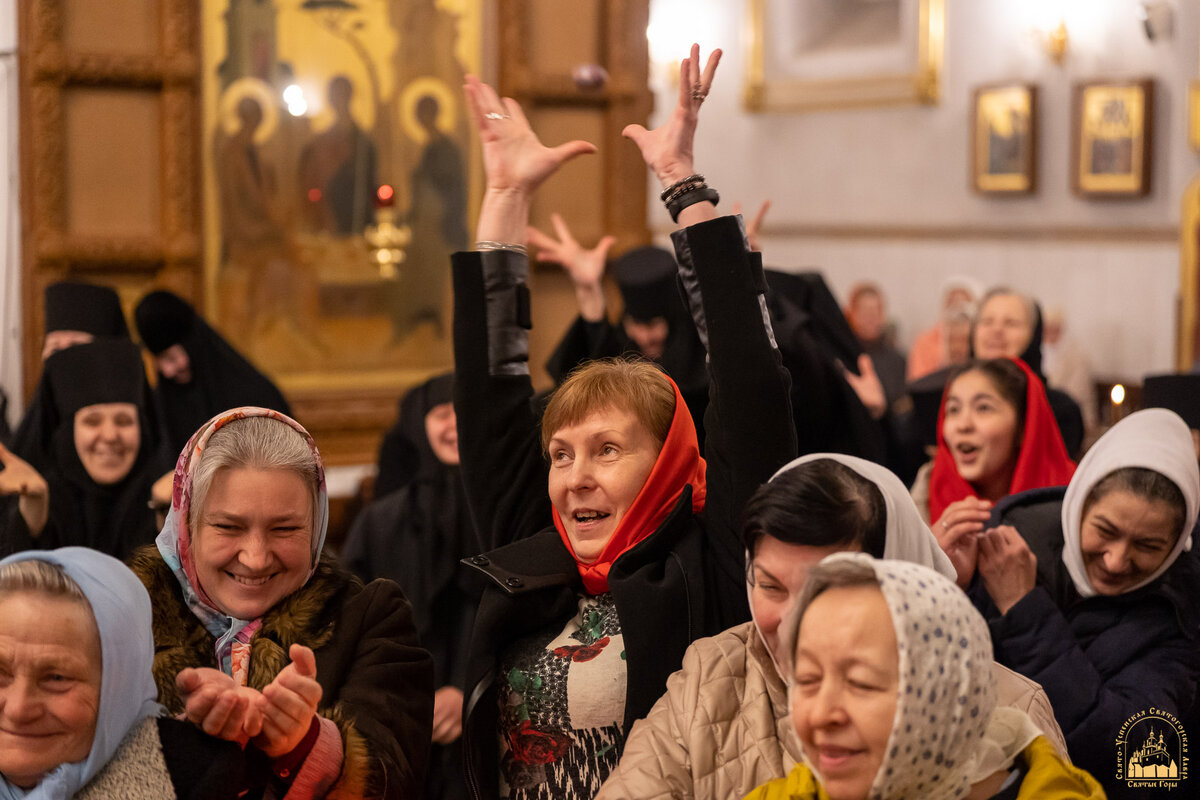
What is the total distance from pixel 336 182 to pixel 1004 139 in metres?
Answer: 7.98

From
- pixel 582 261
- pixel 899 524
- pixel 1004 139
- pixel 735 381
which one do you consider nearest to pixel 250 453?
pixel 735 381

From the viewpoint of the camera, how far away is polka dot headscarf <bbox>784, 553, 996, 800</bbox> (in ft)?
6.10

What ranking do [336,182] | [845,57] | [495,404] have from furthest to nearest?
[845,57] < [336,182] < [495,404]

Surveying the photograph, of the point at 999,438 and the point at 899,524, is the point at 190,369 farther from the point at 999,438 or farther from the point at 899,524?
the point at 899,524

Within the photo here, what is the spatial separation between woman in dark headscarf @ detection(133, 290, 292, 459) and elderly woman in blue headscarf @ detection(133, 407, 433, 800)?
9.28 ft

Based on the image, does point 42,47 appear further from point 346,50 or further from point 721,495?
point 721,495

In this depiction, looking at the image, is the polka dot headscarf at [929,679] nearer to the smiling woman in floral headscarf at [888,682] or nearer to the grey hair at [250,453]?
the smiling woman in floral headscarf at [888,682]

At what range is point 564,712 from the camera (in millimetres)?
2580

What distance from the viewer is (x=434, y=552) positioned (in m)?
4.65

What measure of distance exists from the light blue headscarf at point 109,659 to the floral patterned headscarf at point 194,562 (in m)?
0.25

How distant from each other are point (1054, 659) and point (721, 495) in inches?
33.5

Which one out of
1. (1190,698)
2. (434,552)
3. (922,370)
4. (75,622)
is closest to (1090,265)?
(922,370)

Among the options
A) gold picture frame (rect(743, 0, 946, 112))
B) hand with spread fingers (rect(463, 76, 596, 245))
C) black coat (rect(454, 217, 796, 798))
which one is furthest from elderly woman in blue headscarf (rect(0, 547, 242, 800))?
gold picture frame (rect(743, 0, 946, 112))

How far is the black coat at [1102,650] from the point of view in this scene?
2869 mm
